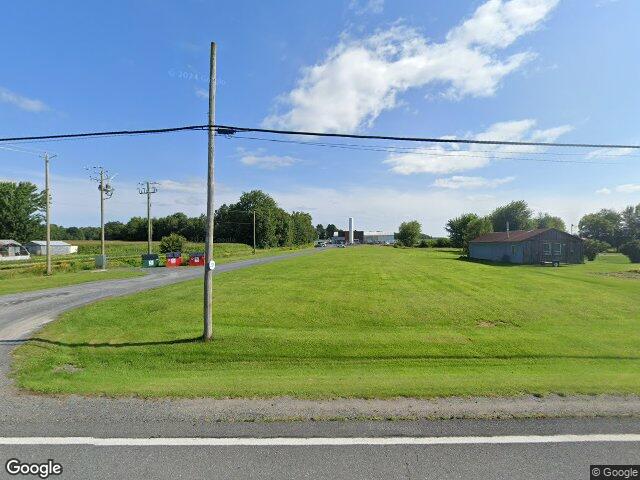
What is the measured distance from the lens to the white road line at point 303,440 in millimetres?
4359

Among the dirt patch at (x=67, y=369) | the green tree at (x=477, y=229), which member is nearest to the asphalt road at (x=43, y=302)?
the dirt patch at (x=67, y=369)

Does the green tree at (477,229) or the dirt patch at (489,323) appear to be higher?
the green tree at (477,229)

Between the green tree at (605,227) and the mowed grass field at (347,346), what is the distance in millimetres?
102045

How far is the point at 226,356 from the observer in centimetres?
834

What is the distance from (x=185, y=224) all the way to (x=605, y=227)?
130490 mm

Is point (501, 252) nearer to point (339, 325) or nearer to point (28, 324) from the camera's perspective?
point (339, 325)

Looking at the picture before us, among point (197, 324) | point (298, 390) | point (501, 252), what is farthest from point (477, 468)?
point (501, 252)

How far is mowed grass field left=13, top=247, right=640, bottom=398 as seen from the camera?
20.7 feet

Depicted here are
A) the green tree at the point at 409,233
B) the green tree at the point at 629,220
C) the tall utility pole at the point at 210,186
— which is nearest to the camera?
the tall utility pole at the point at 210,186

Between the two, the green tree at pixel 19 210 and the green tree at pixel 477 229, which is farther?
the green tree at pixel 19 210

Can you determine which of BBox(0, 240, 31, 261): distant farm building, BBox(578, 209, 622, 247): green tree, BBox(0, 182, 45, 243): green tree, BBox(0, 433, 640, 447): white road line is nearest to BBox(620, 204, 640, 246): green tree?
BBox(578, 209, 622, 247): green tree

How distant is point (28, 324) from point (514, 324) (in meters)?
16.4

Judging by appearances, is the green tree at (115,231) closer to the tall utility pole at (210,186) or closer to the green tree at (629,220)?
the tall utility pole at (210,186)

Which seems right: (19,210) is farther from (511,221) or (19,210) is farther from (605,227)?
(605,227)
